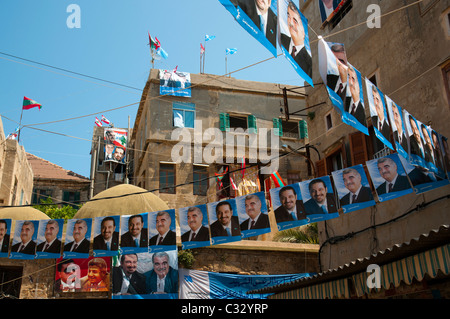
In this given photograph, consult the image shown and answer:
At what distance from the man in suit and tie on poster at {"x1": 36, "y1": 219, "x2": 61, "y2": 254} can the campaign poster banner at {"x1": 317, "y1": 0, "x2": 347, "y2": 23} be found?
452 inches

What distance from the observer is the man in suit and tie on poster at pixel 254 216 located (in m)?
12.6

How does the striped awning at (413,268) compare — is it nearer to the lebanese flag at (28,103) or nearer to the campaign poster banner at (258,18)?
the campaign poster banner at (258,18)

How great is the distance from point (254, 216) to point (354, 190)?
276 cm

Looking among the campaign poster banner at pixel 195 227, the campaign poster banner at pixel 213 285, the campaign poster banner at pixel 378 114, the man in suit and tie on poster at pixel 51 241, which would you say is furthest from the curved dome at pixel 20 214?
the campaign poster banner at pixel 378 114

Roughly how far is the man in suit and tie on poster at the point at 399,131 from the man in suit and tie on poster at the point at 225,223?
5375mm

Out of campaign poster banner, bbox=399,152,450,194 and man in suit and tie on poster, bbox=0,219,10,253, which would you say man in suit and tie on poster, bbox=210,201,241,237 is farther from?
man in suit and tie on poster, bbox=0,219,10,253

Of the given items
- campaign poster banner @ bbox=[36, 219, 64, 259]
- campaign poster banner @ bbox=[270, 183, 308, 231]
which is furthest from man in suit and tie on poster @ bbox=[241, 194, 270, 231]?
campaign poster banner @ bbox=[36, 219, 64, 259]

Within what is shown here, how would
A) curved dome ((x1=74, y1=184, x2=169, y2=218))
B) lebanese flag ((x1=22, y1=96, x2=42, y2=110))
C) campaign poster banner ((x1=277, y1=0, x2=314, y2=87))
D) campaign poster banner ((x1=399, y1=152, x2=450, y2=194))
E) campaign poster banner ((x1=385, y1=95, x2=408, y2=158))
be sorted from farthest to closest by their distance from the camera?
1. lebanese flag ((x1=22, y1=96, x2=42, y2=110))
2. curved dome ((x1=74, y1=184, x2=169, y2=218))
3. campaign poster banner ((x1=399, y1=152, x2=450, y2=194))
4. campaign poster banner ((x1=385, y1=95, x2=408, y2=158))
5. campaign poster banner ((x1=277, y1=0, x2=314, y2=87))

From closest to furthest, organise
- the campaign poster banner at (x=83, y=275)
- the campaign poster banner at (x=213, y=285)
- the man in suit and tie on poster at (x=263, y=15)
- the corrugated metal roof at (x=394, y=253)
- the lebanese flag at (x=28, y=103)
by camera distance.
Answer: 1. the man in suit and tie on poster at (x=263, y=15)
2. the corrugated metal roof at (x=394, y=253)
3. the campaign poster banner at (x=83, y=275)
4. the campaign poster banner at (x=213, y=285)
5. the lebanese flag at (x=28, y=103)

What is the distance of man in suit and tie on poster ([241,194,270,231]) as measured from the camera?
12.6 meters

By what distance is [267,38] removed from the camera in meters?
7.35

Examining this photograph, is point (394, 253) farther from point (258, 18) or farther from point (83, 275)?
point (83, 275)

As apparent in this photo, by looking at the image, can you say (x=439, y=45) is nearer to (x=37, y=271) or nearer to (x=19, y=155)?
(x=37, y=271)
